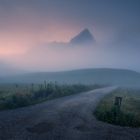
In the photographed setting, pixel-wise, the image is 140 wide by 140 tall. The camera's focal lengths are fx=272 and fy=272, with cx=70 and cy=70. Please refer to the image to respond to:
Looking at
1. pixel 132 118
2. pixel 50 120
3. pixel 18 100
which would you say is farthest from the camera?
pixel 18 100

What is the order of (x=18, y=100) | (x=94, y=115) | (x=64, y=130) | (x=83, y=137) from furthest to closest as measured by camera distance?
(x=18, y=100) < (x=94, y=115) < (x=64, y=130) < (x=83, y=137)

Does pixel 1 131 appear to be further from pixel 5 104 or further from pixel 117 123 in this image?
pixel 5 104

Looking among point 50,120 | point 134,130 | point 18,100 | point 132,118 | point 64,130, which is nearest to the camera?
point 64,130

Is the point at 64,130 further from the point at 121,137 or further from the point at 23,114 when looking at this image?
the point at 23,114

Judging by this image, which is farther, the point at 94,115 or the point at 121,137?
the point at 94,115

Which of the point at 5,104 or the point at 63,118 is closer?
the point at 63,118

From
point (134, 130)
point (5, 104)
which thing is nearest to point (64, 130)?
point (134, 130)

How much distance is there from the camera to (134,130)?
19422 mm

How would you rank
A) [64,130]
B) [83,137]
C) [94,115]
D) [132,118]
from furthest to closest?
[94,115]
[132,118]
[64,130]
[83,137]

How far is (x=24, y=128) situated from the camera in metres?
18.1

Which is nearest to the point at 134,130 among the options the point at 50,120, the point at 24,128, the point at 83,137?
the point at 83,137

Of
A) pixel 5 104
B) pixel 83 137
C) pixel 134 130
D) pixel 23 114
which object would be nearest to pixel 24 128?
pixel 83 137

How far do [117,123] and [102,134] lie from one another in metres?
4.72

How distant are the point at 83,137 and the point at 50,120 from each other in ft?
16.5
